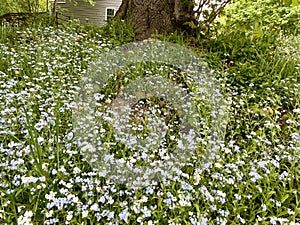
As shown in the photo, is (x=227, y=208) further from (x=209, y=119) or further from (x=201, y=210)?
(x=209, y=119)

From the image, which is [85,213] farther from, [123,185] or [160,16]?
[160,16]

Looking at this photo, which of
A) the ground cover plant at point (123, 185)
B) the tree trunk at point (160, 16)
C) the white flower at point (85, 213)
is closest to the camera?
the white flower at point (85, 213)

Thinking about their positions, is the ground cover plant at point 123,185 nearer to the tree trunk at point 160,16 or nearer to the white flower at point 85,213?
the white flower at point 85,213

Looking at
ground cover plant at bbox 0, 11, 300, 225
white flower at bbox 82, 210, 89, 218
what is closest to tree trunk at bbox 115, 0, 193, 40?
ground cover plant at bbox 0, 11, 300, 225

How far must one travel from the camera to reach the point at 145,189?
6.49 ft

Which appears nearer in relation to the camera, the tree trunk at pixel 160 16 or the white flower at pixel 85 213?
the white flower at pixel 85 213

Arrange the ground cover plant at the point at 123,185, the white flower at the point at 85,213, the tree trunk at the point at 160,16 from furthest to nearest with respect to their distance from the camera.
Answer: the tree trunk at the point at 160,16 → the ground cover plant at the point at 123,185 → the white flower at the point at 85,213

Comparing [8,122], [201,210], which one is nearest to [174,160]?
[201,210]

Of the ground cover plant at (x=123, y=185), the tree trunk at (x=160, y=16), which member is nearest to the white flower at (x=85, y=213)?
the ground cover plant at (x=123, y=185)

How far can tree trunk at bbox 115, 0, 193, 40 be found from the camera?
14.6 feet

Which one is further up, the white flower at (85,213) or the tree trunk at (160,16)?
the tree trunk at (160,16)

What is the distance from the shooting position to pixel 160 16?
446 cm

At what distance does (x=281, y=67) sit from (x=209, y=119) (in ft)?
5.17

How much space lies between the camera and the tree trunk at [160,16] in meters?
4.44
